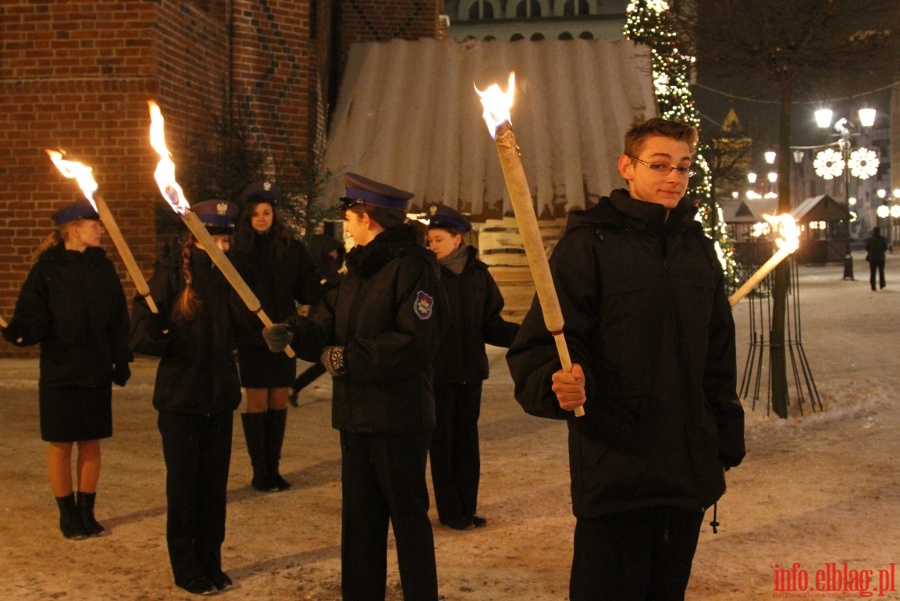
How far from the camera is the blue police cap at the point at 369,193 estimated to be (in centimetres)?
455

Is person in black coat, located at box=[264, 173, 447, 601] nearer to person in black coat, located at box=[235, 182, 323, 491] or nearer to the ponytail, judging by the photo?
the ponytail

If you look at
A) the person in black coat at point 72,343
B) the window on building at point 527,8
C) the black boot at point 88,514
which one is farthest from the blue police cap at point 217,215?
the window on building at point 527,8

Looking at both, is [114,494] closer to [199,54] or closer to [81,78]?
[81,78]

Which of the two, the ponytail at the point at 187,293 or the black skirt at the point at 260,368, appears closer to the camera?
the ponytail at the point at 187,293

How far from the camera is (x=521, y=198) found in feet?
9.02

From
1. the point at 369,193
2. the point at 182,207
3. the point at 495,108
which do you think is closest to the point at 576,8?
the point at 369,193

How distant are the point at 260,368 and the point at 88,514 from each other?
157 cm

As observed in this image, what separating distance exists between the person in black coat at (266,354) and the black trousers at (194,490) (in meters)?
1.87

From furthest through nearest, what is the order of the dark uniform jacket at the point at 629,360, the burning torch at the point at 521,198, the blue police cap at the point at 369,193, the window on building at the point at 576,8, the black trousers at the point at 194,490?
the window on building at the point at 576,8 < the black trousers at the point at 194,490 < the blue police cap at the point at 369,193 < the dark uniform jacket at the point at 629,360 < the burning torch at the point at 521,198

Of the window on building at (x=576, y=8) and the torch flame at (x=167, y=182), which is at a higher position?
the window on building at (x=576, y=8)

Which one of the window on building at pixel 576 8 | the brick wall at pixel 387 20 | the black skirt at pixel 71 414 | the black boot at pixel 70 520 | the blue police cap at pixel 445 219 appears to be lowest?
the black boot at pixel 70 520

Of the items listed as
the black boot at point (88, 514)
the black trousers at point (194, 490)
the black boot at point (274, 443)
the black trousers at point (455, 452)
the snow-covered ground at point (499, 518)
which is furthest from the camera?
the black boot at point (274, 443)

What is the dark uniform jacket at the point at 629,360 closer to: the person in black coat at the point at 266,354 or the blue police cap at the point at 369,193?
the blue police cap at the point at 369,193

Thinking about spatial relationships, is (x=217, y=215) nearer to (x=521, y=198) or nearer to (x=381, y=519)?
(x=381, y=519)
